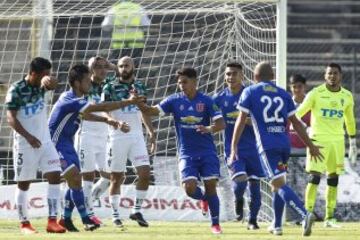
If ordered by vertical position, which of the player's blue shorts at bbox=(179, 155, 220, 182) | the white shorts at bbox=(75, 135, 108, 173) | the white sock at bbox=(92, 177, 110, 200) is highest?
the white shorts at bbox=(75, 135, 108, 173)

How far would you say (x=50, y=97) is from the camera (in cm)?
1964

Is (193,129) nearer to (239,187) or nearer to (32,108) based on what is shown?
(239,187)

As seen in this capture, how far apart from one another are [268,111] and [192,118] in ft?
4.75

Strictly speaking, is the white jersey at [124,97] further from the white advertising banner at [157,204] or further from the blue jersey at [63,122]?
the white advertising banner at [157,204]

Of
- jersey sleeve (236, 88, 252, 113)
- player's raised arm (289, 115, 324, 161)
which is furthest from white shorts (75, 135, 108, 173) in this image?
player's raised arm (289, 115, 324, 161)

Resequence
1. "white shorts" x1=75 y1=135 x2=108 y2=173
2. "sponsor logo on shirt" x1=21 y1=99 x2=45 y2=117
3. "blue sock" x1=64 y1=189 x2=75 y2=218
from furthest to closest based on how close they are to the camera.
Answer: "white shorts" x1=75 y1=135 x2=108 y2=173
"blue sock" x1=64 y1=189 x2=75 y2=218
"sponsor logo on shirt" x1=21 y1=99 x2=45 y2=117

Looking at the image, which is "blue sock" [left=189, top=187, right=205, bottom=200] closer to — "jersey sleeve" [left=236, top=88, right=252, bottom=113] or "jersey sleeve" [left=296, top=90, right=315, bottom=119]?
"jersey sleeve" [left=236, top=88, right=252, bottom=113]

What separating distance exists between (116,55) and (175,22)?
1491 millimetres

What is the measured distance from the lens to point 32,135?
539 inches

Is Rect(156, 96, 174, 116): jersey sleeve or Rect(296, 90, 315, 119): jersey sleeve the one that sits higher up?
Rect(296, 90, 315, 119): jersey sleeve

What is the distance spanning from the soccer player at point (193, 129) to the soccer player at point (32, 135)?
1408 mm

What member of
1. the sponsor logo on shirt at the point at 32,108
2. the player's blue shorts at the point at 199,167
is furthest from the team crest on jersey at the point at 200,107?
the sponsor logo on shirt at the point at 32,108

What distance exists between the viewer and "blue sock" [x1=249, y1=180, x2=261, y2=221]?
15.8 meters

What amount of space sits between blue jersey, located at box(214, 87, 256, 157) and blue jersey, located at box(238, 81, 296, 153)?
2643mm
